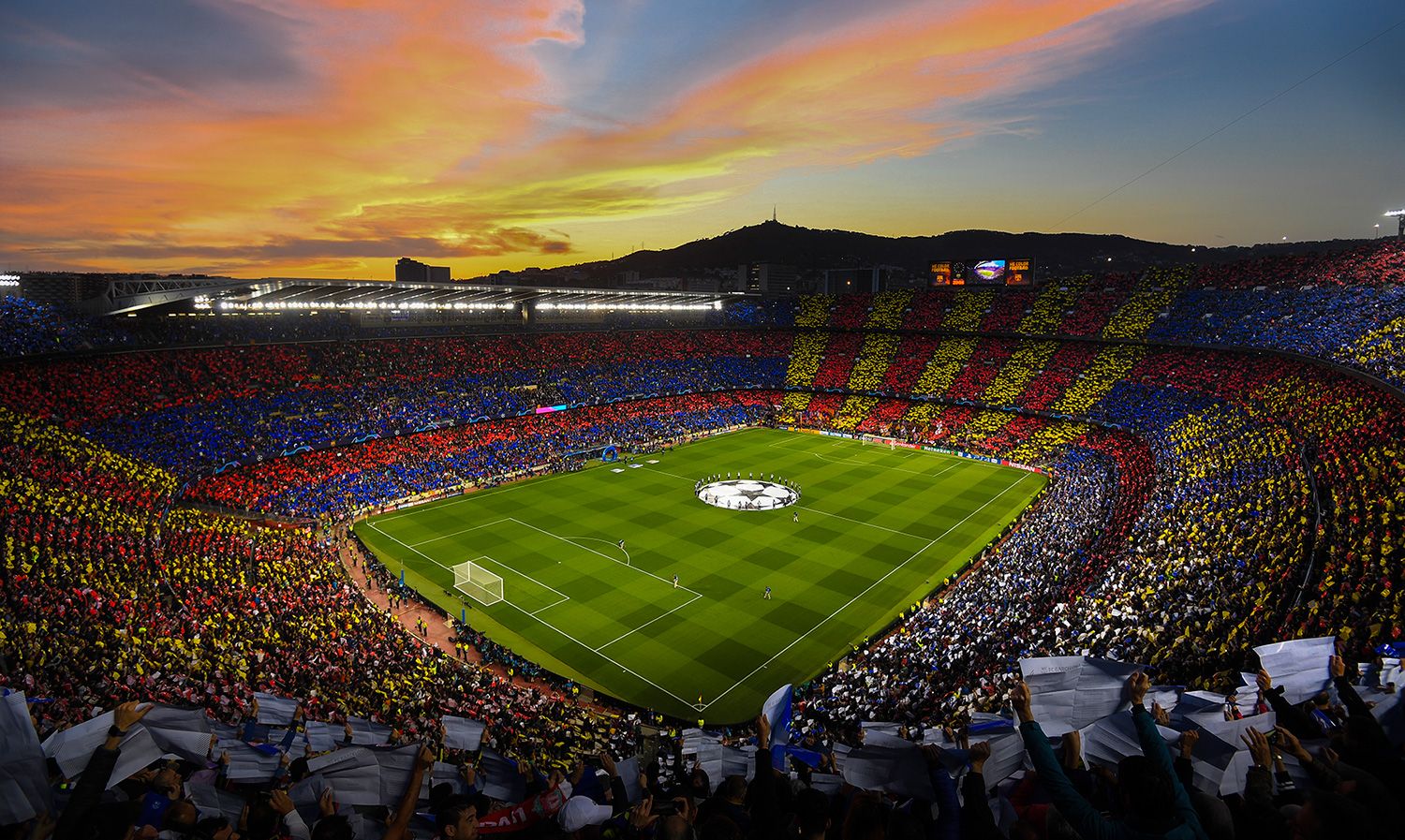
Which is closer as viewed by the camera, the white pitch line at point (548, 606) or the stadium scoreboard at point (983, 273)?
the white pitch line at point (548, 606)

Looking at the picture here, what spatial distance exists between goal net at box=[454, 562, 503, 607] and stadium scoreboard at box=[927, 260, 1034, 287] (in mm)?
61707

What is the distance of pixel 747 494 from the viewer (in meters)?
43.3

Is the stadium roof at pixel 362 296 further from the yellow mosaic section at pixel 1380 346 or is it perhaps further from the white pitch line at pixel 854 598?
the yellow mosaic section at pixel 1380 346

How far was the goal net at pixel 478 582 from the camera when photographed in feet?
96.5

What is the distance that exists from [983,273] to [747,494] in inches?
1776

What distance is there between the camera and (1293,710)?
610 cm

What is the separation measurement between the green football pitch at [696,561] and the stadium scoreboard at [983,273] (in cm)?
2991

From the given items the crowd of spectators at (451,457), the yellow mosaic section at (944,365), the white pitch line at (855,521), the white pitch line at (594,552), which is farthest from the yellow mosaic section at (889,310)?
the white pitch line at (594,552)

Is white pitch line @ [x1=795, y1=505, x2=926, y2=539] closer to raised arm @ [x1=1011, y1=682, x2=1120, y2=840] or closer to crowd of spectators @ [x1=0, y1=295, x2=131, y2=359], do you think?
raised arm @ [x1=1011, y1=682, x2=1120, y2=840]

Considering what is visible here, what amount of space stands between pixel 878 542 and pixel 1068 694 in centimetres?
3028

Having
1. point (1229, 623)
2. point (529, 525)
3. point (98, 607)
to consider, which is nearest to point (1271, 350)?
point (1229, 623)

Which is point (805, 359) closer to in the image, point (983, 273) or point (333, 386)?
point (983, 273)

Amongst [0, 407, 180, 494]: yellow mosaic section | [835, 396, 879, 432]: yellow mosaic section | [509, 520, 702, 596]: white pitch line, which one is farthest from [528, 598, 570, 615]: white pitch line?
[835, 396, 879, 432]: yellow mosaic section

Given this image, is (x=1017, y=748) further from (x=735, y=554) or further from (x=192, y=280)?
(x=192, y=280)
